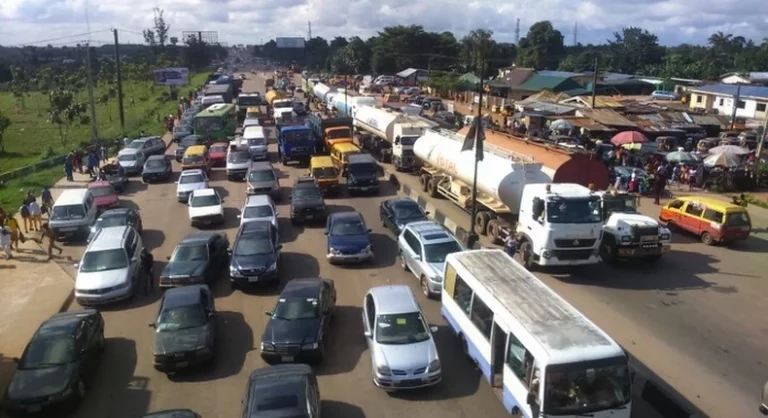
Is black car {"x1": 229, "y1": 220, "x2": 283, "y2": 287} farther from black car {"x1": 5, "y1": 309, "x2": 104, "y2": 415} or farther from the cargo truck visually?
Answer: the cargo truck

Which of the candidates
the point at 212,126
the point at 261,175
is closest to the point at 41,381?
the point at 261,175

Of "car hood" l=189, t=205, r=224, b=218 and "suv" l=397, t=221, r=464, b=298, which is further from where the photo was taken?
"car hood" l=189, t=205, r=224, b=218

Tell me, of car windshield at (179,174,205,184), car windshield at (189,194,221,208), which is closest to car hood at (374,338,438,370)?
car windshield at (189,194,221,208)

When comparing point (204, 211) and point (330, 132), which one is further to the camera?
point (330, 132)

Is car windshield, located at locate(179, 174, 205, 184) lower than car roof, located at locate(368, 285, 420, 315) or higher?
lower

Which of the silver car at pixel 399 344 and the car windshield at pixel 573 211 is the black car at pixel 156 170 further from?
the silver car at pixel 399 344

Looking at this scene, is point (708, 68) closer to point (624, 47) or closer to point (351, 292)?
point (624, 47)

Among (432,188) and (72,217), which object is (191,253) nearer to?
(72,217)
